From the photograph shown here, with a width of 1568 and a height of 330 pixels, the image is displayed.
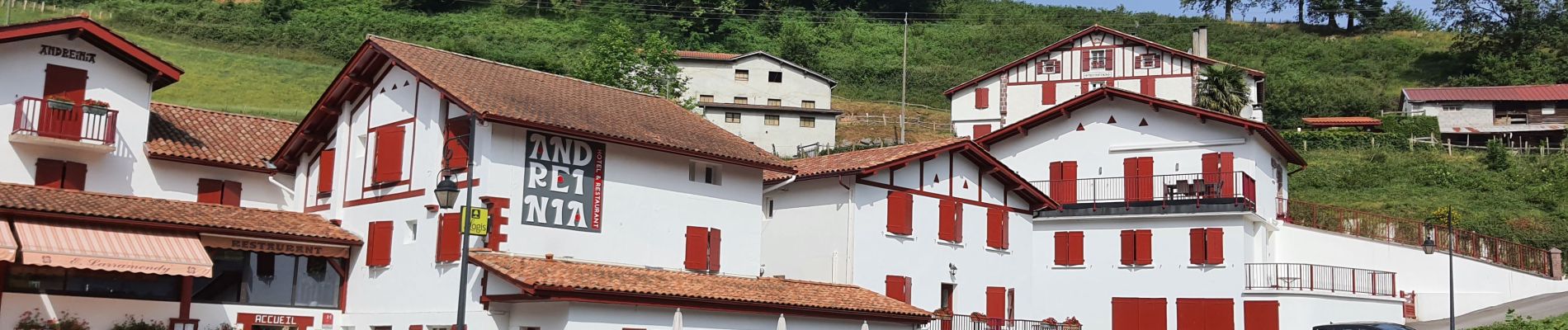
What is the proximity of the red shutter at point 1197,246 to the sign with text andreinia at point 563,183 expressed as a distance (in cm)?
1925

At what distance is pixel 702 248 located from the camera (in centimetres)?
3228

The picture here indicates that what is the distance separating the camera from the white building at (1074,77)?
64.2 meters

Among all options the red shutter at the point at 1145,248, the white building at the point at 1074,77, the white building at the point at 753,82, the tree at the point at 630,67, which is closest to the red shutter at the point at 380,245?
the red shutter at the point at 1145,248

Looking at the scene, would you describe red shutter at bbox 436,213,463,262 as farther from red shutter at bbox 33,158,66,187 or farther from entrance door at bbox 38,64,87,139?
red shutter at bbox 33,158,66,187

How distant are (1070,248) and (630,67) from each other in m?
28.9

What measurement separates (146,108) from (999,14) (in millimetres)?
95772

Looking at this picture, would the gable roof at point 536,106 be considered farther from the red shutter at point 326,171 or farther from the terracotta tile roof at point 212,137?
the terracotta tile roof at point 212,137

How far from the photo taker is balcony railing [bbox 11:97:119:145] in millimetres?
30031

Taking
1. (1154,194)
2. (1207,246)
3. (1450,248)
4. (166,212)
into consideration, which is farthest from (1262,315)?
(166,212)

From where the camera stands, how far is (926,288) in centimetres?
3731

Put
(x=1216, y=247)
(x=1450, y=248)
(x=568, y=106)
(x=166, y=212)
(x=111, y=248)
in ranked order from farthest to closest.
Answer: (x=1216, y=247), (x=1450, y=248), (x=568, y=106), (x=166, y=212), (x=111, y=248)

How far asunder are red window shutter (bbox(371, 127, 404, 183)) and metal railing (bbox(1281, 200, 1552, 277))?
1118 inches

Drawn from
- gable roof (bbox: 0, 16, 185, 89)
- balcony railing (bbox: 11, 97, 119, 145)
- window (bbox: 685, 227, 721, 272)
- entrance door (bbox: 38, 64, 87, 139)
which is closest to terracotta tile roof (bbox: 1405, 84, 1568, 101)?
window (bbox: 685, 227, 721, 272)

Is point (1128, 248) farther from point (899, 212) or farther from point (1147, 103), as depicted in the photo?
point (899, 212)
